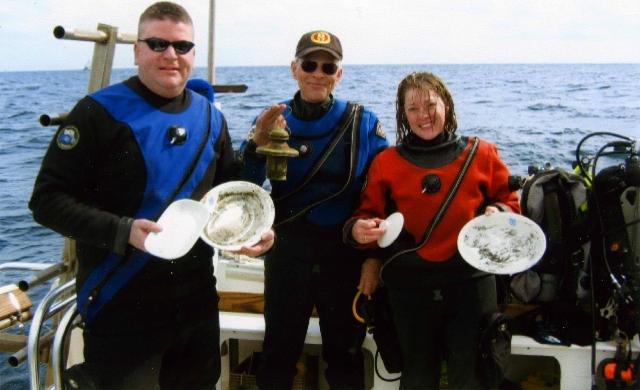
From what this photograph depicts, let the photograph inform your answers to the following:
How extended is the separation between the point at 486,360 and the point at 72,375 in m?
1.78

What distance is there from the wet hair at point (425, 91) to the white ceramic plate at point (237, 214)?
827 mm

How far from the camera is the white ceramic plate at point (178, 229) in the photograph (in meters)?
2.13

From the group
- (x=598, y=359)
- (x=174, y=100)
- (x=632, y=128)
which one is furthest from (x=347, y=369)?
(x=632, y=128)

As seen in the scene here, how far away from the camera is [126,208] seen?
7.68 ft

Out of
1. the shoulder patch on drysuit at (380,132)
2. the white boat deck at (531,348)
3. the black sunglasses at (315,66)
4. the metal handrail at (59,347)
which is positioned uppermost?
the black sunglasses at (315,66)

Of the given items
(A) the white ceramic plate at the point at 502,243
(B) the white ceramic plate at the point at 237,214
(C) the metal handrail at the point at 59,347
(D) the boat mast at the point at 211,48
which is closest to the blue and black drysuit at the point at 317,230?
(B) the white ceramic plate at the point at 237,214

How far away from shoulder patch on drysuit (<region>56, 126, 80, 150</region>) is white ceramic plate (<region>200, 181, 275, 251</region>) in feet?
1.73

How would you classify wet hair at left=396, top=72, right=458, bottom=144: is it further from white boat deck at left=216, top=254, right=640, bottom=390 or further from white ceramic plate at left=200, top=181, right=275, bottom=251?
white boat deck at left=216, top=254, right=640, bottom=390

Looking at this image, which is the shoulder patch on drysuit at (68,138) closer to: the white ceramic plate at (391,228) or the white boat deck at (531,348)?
the white ceramic plate at (391,228)

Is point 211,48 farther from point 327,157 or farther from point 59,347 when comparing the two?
point 59,347

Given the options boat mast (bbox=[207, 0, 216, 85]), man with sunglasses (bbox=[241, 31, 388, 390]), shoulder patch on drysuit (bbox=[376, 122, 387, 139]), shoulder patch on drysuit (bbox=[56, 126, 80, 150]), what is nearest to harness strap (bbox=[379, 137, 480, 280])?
man with sunglasses (bbox=[241, 31, 388, 390])

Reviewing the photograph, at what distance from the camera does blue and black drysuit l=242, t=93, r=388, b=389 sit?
2.92m

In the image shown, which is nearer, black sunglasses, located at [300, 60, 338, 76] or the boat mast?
black sunglasses, located at [300, 60, 338, 76]

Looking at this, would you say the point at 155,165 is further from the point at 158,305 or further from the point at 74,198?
the point at 158,305
